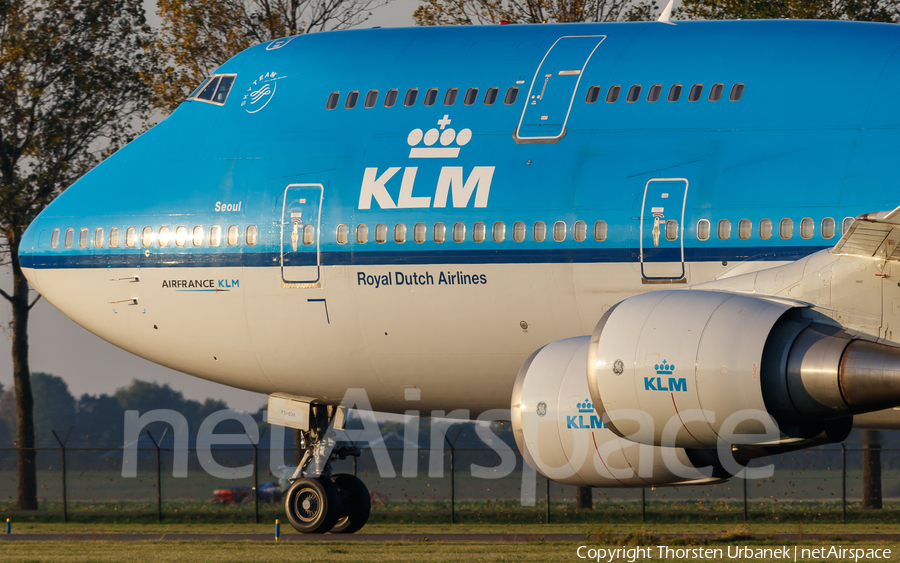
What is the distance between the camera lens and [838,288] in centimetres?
1184

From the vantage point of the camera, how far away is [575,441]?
1300 centimetres

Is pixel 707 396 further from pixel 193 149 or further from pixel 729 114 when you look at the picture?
pixel 193 149

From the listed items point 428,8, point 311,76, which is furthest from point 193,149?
point 428,8

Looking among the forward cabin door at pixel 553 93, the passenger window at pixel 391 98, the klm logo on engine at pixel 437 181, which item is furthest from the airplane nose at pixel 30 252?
the forward cabin door at pixel 553 93

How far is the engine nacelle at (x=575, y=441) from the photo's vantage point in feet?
42.1

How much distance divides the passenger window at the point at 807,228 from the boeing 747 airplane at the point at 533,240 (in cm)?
3

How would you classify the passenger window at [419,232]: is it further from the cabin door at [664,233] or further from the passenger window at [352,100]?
the cabin door at [664,233]

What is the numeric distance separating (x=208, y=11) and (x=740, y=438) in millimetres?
22896

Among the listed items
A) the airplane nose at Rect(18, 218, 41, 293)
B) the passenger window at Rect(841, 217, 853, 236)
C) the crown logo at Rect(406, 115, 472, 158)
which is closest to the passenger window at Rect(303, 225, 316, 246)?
the crown logo at Rect(406, 115, 472, 158)

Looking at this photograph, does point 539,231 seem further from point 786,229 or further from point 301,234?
point 301,234

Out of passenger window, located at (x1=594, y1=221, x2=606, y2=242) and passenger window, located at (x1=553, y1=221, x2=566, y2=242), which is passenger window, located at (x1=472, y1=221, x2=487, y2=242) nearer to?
passenger window, located at (x1=553, y1=221, x2=566, y2=242)

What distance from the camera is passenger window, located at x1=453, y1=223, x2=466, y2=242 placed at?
1512 centimetres

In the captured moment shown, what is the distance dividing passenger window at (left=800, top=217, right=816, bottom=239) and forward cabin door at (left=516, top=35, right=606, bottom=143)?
3.26 meters

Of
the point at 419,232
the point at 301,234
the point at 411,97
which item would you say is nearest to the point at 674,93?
the point at 411,97
